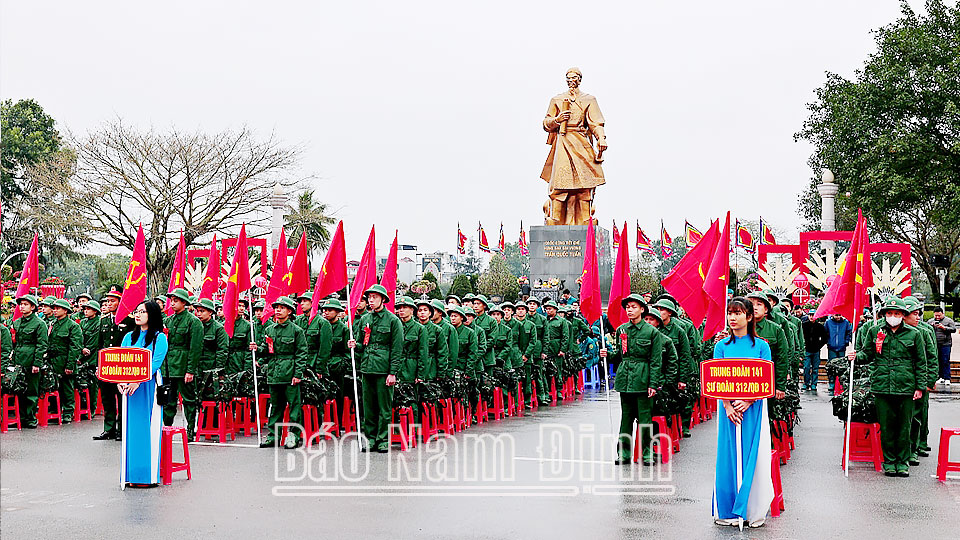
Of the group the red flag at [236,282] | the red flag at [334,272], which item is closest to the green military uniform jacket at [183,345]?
the red flag at [236,282]

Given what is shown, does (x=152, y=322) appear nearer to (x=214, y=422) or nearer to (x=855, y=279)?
(x=214, y=422)

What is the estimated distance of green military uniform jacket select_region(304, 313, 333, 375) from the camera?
41.9 feet

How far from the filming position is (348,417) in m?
13.4

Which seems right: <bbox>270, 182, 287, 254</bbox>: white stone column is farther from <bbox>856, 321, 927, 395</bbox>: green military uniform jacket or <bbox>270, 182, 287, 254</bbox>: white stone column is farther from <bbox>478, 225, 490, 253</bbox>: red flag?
<bbox>856, 321, 927, 395</bbox>: green military uniform jacket

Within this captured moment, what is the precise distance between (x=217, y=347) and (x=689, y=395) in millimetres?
5596

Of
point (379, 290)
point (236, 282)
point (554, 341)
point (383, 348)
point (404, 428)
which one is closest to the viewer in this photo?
point (383, 348)

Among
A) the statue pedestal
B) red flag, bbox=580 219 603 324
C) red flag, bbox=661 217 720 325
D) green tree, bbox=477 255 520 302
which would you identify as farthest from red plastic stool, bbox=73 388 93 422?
green tree, bbox=477 255 520 302

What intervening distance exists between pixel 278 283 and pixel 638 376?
231 inches

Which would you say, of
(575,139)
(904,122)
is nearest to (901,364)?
(575,139)

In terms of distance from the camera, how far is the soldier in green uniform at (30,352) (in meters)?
14.0

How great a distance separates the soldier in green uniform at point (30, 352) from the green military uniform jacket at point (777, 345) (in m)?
8.86

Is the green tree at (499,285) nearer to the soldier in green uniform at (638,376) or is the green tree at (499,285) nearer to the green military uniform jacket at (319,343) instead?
the green military uniform jacket at (319,343)

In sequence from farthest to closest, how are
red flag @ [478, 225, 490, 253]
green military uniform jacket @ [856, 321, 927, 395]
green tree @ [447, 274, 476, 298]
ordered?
red flag @ [478, 225, 490, 253] → green tree @ [447, 274, 476, 298] → green military uniform jacket @ [856, 321, 927, 395]

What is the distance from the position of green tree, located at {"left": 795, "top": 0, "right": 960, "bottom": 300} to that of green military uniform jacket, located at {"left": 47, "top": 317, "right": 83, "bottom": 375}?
26350mm
